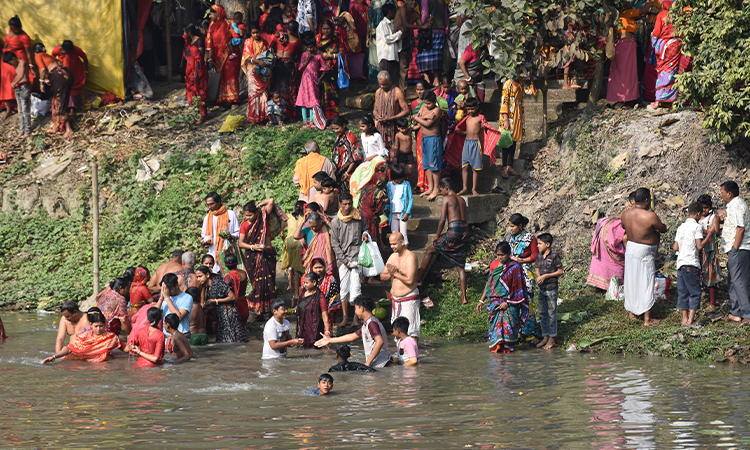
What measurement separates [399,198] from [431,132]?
1.54 meters

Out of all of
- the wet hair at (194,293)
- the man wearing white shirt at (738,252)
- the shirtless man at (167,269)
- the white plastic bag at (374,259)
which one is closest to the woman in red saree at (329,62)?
the white plastic bag at (374,259)

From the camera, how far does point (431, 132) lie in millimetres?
14531

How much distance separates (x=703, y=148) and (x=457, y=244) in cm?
423

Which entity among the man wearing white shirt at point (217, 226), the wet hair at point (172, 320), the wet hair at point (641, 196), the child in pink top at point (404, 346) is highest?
the wet hair at point (641, 196)

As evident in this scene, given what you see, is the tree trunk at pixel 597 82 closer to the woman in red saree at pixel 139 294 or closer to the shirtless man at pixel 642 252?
the shirtless man at pixel 642 252

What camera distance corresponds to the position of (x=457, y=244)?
1310cm

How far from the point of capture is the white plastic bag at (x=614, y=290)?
12.5 meters

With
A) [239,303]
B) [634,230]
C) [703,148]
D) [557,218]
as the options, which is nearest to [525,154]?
[557,218]

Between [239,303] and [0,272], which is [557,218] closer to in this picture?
[239,303]

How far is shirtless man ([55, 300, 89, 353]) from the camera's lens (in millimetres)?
11570

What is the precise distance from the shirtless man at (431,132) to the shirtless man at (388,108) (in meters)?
0.35

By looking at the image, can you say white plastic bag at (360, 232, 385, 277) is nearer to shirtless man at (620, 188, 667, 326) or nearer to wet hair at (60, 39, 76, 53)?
shirtless man at (620, 188, 667, 326)

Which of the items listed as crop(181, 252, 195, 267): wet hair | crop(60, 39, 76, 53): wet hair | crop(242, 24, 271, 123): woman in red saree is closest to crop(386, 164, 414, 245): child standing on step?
crop(181, 252, 195, 267): wet hair

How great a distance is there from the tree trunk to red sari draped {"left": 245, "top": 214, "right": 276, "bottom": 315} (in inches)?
239
